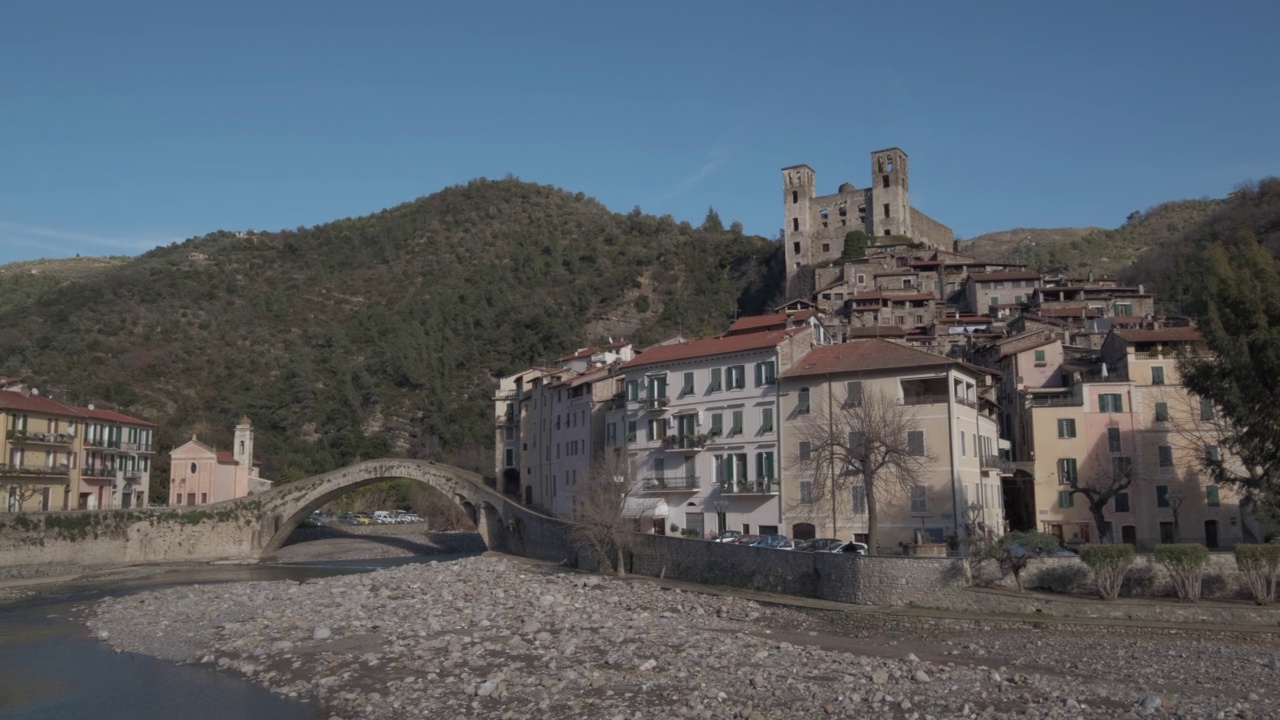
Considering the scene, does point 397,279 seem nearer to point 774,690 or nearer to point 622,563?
point 622,563

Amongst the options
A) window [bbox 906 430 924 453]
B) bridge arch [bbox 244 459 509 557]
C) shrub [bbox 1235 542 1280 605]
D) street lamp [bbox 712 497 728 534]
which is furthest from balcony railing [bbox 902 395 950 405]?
bridge arch [bbox 244 459 509 557]

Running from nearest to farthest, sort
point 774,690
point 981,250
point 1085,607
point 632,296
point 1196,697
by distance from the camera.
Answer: point 1196,697, point 774,690, point 1085,607, point 632,296, point 981,250

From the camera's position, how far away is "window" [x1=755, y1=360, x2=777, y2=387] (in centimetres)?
4959

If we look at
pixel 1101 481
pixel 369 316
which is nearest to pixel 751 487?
pixel 1101 481

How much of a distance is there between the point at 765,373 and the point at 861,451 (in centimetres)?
836

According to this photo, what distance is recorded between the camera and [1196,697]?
872 inches

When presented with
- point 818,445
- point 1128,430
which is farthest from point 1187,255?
point 818,445

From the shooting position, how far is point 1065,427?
163 ft

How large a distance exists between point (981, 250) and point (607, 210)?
60.8 metres

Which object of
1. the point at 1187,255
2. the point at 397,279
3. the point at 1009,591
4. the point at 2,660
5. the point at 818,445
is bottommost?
the point at 2,660

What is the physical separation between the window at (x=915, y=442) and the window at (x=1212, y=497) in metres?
13.4

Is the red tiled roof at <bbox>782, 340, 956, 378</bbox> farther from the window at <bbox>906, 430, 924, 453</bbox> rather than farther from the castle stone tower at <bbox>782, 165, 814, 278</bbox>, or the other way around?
the castle stone tower at <bbox>782, 165, 814, 278</bbox>

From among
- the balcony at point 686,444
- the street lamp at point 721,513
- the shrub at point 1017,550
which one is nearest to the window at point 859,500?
the street lamp at point 721,513

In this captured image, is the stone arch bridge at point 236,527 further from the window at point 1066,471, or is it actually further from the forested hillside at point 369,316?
the window at point 1066,471
